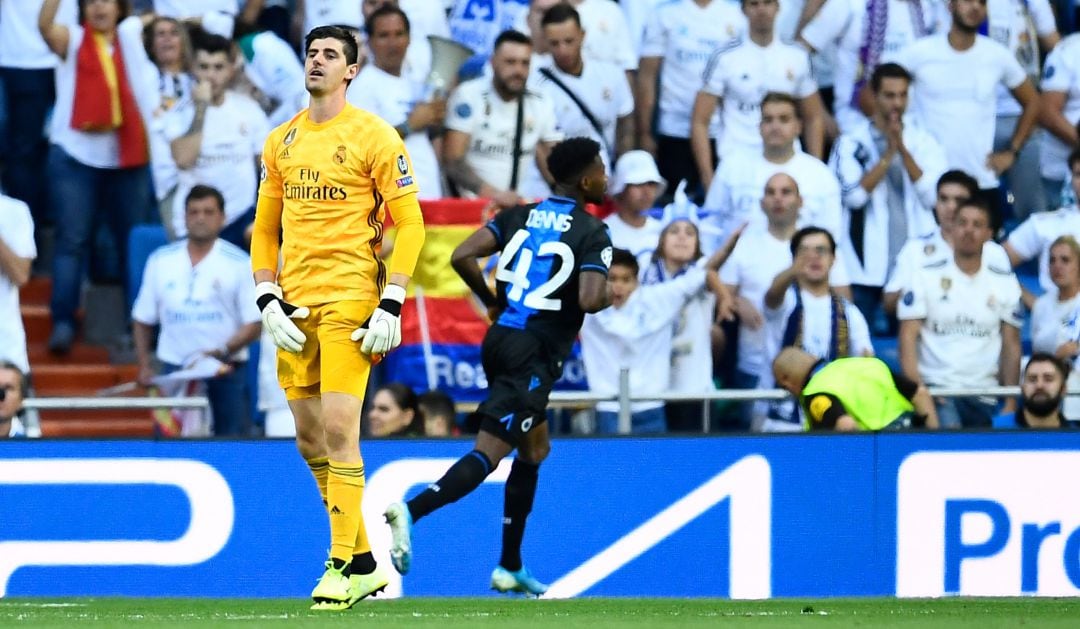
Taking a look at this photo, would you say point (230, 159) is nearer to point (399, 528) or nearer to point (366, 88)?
point (366, 88)

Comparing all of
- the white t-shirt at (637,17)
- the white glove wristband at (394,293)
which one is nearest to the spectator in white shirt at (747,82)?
the white t-shirt at (637,17)

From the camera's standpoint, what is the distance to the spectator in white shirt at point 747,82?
13.1m

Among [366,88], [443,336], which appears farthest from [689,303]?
[366,88]

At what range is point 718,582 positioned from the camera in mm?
10500

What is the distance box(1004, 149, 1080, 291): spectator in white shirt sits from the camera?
498 inches

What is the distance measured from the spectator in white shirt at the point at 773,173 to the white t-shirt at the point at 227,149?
2.92 m

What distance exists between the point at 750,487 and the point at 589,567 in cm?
95

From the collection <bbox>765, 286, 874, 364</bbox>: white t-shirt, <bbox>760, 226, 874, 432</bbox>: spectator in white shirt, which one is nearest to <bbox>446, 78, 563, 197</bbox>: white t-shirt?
<bbox>760, 226, 874, 432</bbox>: spectator in white shirt

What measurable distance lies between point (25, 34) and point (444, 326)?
11.8 feet

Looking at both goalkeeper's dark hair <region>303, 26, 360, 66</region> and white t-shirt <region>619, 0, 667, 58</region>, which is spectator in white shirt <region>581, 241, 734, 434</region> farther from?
goalkeeper's dark hair <region>303, 26, 360, 66</region>

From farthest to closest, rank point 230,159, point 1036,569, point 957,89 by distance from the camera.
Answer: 1. point 957,89
2. point 230,159
3. point 1036,569

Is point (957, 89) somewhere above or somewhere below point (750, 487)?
above

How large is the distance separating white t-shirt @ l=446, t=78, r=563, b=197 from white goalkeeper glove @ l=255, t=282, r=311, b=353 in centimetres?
448

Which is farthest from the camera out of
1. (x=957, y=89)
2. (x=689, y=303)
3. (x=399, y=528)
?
(x=957, y=89)
